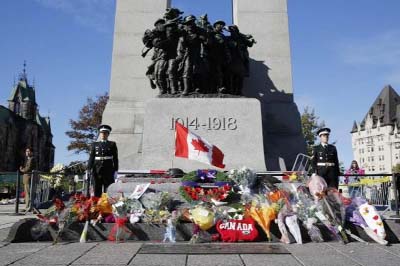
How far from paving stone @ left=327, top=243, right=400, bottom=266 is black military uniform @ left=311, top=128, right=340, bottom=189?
2679 millimetres

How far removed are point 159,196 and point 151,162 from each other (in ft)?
11.1

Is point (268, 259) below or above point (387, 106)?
below

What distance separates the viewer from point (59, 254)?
543 cm

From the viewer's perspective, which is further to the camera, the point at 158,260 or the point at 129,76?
the point at 129,76

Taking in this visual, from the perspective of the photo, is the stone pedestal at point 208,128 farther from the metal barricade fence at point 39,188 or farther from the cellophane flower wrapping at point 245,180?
the metal barricade fence at point 39,188

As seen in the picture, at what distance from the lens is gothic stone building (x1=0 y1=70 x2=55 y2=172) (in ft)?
312

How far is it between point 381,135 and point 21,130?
3714 inches

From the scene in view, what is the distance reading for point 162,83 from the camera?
12.3 m

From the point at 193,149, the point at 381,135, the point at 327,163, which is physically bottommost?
the point at 327,163

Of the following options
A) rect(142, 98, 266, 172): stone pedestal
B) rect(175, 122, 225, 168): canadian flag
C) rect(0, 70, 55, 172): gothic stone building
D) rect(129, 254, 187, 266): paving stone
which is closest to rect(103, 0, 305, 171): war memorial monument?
rect(142, 98, 266, 172): stone pedestal

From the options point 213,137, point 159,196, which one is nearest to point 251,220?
point 159,196

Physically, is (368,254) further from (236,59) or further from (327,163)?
(236,59)

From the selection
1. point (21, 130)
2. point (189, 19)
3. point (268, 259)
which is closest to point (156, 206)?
point (268, 259)

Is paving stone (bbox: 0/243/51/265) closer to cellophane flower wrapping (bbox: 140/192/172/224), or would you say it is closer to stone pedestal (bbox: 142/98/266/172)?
cellophane flower wrapping (bbox: 140/192/172/224)
